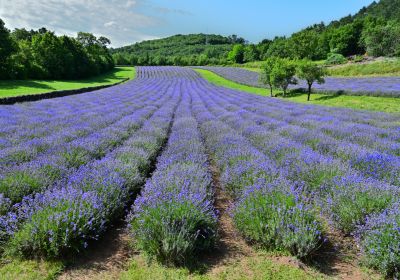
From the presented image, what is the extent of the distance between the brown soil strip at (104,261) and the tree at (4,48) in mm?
39543

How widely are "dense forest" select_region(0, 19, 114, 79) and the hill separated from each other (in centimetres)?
4377

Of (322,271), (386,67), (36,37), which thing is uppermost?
(36,37)

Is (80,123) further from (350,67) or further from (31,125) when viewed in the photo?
(350,67)

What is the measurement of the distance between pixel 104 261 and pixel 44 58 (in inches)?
1896

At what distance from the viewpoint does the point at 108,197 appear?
4121 mm

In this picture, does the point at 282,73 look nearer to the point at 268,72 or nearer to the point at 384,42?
the point at 268,72

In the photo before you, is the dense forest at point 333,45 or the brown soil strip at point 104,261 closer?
the brown soil strip at point 104,261

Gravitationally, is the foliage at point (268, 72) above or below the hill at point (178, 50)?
below

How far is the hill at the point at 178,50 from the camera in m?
99.4

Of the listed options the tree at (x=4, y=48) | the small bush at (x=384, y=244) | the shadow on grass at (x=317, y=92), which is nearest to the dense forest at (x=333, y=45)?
the shadow on grass at (x=317, y=92)

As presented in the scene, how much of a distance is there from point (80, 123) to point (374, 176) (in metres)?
9.19

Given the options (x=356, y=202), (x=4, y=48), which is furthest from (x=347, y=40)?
(x=356, y=202)

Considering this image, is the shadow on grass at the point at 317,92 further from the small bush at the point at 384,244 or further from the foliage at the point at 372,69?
the small bush at the point at 384,244

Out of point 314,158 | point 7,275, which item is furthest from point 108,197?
point 314,158
